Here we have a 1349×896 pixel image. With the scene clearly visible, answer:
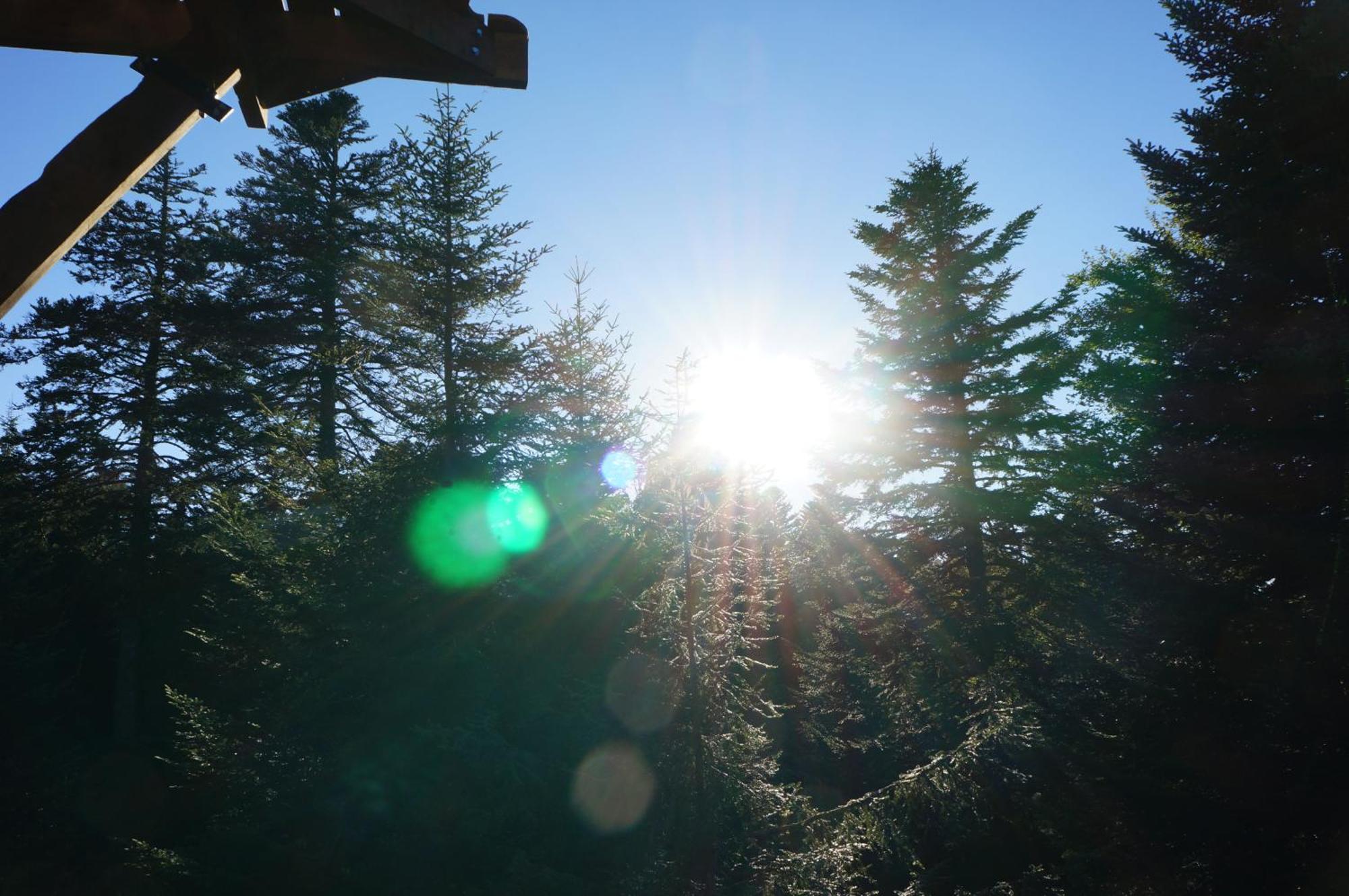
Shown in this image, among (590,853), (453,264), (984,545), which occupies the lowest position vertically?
(590,853)

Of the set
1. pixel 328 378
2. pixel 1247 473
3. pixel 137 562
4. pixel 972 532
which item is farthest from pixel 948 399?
pixel 137 562

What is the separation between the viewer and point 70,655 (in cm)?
2334

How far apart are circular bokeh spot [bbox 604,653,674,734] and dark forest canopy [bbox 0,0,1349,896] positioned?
0.27ft

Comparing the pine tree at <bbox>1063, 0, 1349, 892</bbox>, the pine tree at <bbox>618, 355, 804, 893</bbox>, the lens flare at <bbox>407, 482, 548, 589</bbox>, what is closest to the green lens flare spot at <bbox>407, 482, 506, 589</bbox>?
the lens flare at <bbox>407, 482, 548, 589</bbox>

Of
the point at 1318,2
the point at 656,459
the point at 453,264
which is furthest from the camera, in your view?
the point at 453,264

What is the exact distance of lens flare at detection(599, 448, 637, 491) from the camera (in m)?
14.2

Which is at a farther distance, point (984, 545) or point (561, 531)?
point (984, 545)

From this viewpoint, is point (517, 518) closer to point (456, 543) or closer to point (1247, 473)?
point (456, 543)

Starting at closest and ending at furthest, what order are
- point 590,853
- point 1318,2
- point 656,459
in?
point 1318,2
point 590,853
point 656,459

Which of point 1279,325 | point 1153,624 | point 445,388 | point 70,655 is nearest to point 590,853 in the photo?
point 1153,624

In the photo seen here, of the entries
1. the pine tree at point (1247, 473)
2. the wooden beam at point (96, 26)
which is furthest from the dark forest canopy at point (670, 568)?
the wooden beam at point (96, 26)

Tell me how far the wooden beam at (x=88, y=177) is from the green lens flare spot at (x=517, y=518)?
10426 millimetres

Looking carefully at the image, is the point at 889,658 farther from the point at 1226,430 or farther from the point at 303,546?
the point at 303,546

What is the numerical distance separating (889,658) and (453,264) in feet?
40.8
